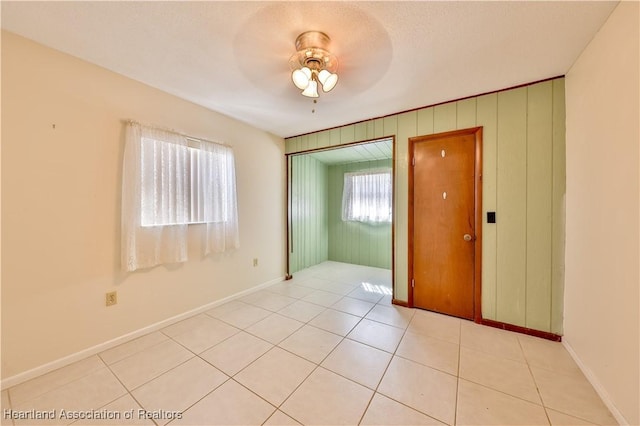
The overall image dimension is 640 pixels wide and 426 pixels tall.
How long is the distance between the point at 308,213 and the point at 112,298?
322 cm

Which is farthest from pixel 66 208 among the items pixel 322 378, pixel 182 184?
pixel 322 378

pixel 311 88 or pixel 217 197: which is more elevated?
pixel 311 88

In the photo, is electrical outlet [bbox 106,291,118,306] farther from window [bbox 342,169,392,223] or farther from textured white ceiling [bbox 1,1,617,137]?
window [bbox 342,169,392,223]

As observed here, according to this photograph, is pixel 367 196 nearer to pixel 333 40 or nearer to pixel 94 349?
pixel 333 40

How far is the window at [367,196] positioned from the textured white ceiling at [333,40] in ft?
7.71

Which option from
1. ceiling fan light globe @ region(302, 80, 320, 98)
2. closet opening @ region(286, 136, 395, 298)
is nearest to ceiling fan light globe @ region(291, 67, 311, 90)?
ceiling fan light globe @ region(302, 80, 320, 98)

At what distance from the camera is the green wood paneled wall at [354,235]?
15.3 ft

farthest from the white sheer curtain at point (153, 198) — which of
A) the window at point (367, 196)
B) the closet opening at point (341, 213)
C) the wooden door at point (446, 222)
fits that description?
the window at point (367, 196)

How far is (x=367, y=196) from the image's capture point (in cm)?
475

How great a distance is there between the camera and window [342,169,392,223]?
456 cm

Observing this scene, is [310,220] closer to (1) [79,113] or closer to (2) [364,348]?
(2) [364,348]

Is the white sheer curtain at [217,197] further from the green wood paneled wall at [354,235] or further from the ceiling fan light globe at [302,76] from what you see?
the green wood paneled wall at [354,235]

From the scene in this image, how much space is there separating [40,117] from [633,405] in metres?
3.95

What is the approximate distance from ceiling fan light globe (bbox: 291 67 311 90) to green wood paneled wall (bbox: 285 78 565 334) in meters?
1.66
